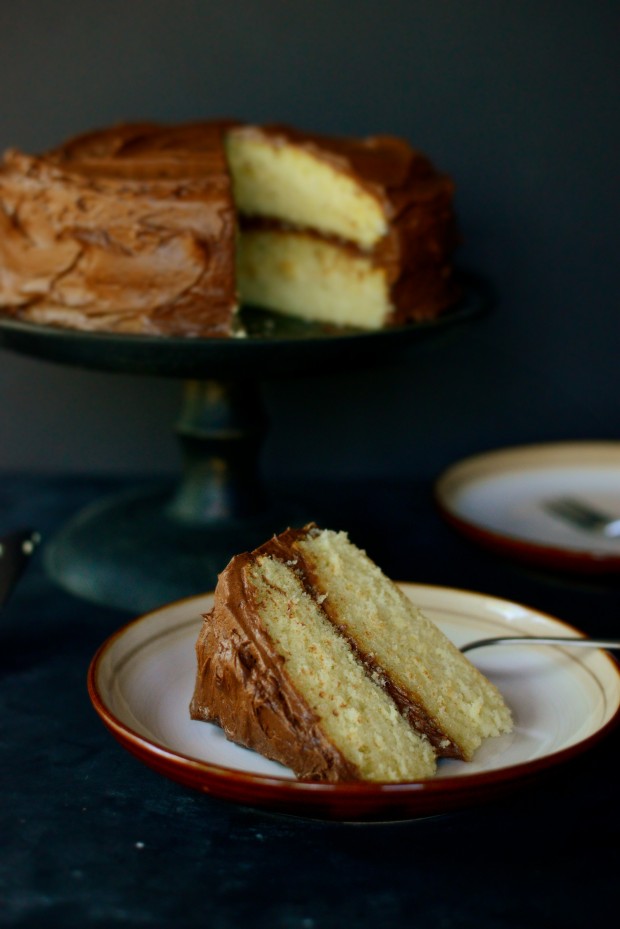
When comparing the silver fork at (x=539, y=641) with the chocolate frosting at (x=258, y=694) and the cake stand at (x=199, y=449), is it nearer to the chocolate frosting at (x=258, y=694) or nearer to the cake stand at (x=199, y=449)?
the chocolate frosting at (x=258, y=694)

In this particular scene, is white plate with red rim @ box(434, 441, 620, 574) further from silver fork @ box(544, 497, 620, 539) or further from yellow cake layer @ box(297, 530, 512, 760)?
yellow cake layer @ box(297, 530, 512, 760)

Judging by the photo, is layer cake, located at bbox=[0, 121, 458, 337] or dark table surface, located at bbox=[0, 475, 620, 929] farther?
layer cake, located at bbox=[0, 121, 458, 337]

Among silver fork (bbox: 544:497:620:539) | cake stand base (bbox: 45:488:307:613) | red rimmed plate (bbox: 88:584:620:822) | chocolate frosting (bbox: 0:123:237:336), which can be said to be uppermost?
chocolate frosting (bbox: 0:123:237:336)

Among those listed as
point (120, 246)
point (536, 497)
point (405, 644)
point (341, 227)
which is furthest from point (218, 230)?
point (536, 497)

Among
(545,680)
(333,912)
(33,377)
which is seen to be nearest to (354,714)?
(333,912)

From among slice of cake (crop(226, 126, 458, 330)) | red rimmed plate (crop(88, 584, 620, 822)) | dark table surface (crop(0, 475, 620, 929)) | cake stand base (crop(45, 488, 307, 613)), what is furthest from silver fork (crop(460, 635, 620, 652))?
slice of cake (crop(226, 126, 458, 330))

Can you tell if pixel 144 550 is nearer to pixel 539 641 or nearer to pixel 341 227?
pixel 341 227
